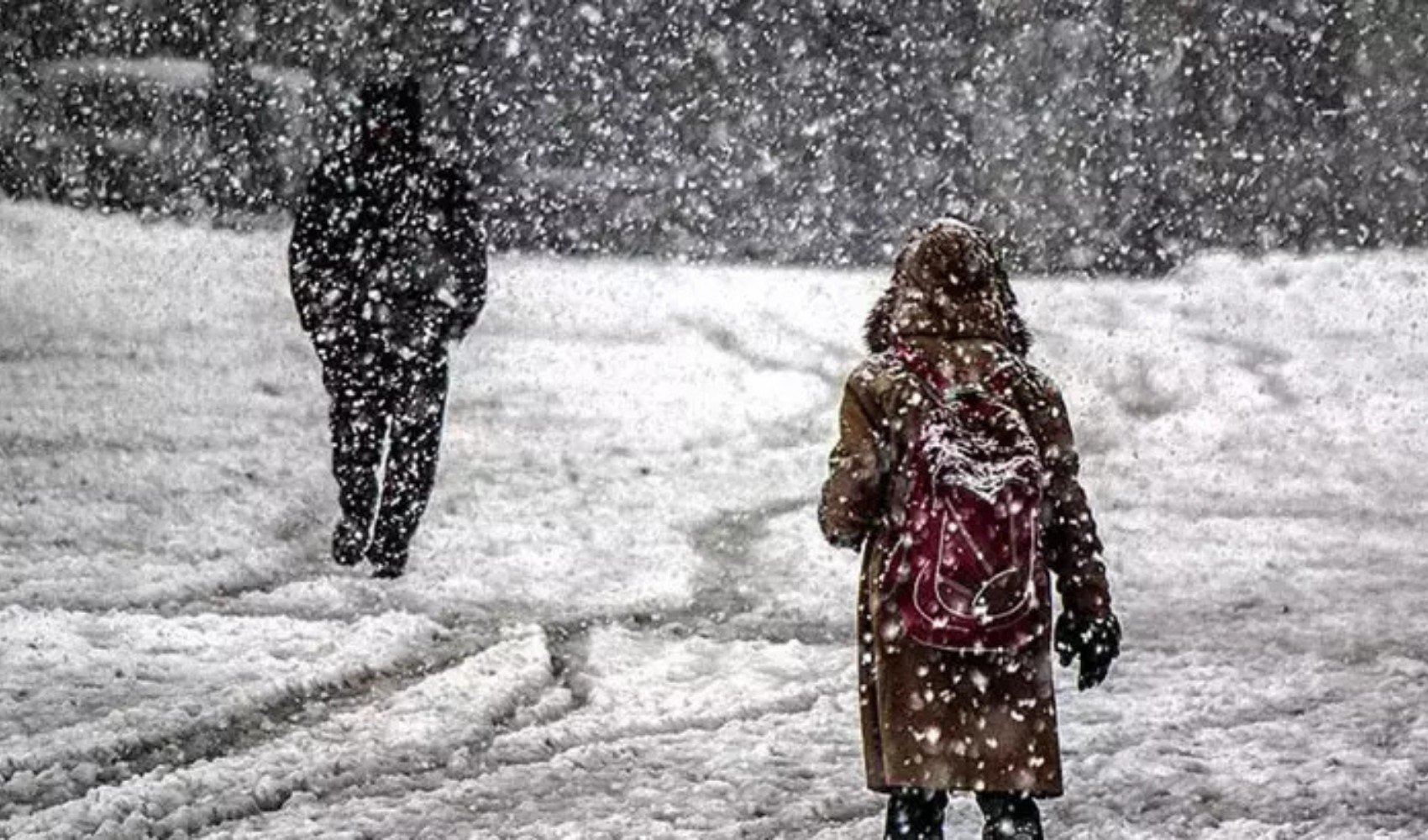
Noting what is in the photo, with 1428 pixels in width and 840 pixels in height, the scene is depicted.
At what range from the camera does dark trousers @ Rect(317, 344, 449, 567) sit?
784 cm

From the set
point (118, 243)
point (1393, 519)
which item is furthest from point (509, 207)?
point (1393, 519)

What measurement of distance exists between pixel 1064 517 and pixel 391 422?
4.72 meters

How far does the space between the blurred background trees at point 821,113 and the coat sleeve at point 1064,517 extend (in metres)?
14.5

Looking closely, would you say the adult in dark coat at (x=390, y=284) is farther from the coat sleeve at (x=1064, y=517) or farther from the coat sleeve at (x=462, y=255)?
the coat sleeve at (x=1064, y=517)

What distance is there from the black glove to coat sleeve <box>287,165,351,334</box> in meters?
4.75

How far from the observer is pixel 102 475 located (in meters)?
10.6

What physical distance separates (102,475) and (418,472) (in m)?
3.59

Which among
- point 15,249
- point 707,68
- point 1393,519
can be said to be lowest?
point 1393,519

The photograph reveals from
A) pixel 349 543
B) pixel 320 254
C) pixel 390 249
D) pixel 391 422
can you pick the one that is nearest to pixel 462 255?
pixel 390 249

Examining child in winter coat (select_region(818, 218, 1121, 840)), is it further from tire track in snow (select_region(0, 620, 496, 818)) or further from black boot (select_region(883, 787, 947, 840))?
tire track in snow (select_region(0, 620, 496, 818))

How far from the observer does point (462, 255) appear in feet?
25.3

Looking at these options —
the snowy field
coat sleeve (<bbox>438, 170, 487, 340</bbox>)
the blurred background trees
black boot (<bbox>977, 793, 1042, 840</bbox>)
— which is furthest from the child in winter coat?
the blurred background trees

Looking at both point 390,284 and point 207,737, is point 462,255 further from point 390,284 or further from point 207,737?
point 207,737

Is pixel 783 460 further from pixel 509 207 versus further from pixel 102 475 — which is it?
pixel 509 207
